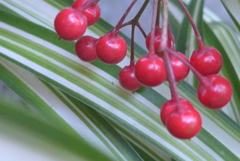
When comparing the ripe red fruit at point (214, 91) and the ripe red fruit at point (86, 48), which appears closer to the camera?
the ripe red fruit at point (214, 91)

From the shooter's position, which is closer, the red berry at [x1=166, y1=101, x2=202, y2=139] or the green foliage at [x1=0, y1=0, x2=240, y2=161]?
the red berry at [x1=166, y1=101, x2=202, y2=139]

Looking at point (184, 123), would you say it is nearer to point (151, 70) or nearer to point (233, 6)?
point (151, 70)

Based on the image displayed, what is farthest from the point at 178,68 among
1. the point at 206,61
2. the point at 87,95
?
the point at 87,95

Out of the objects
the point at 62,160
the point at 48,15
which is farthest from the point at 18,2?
the point at 62,160

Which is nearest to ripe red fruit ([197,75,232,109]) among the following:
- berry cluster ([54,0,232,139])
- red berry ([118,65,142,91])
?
berry cluster ([54,0,232,139])

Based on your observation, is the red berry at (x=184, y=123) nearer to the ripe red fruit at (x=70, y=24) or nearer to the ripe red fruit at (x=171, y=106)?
the ripe red fruit at (x=171, y=106)

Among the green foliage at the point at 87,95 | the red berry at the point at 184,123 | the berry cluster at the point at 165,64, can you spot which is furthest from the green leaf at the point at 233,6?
the red berry at the point at 184,123

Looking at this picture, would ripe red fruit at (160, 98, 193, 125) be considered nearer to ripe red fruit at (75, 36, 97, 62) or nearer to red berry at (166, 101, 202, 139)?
red berry at (166, 101, 202, 139)
